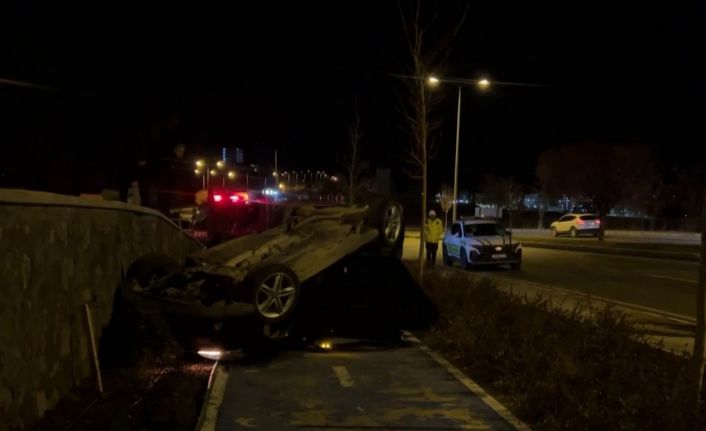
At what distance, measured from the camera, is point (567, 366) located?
7051 mm

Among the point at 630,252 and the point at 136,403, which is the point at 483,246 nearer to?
the point at 630,252

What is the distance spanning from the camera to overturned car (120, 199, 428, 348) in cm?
866

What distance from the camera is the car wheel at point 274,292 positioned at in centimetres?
859

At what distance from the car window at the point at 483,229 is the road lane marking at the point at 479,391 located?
48.3 ft

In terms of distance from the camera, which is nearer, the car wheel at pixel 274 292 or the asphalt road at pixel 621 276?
the car wheel at pixel 274 292

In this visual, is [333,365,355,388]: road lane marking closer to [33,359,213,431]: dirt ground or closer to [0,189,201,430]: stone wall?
[33,359,213,431]: dirt ground

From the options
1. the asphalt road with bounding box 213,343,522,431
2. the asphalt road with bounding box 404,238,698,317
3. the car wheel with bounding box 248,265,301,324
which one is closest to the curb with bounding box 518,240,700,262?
the asphalt road with bounding box 404,238,698,317

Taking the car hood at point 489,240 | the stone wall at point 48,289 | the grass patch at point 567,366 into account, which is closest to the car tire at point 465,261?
the car hood at point 489,240

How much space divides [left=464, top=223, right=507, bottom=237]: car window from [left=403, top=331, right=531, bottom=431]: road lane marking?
1472 centimetres

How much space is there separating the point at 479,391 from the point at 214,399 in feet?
8.26

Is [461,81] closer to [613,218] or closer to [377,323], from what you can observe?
[377,323]

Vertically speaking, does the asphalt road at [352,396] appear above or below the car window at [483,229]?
below

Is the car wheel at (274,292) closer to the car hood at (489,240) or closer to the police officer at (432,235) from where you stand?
the police officer at (432,235)

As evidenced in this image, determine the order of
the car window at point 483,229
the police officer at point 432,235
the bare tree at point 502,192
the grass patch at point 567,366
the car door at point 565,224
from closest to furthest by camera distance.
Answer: the grass patch at point 567,366, the police officer at point 432,235, the car window at point 483,229, the car door at point 565,224, the bare tree at point 502,192
